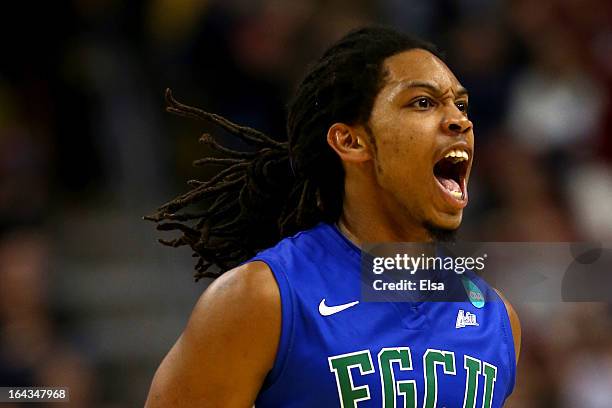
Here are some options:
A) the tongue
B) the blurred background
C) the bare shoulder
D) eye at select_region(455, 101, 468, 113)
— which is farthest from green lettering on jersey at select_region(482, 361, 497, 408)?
the blurred background

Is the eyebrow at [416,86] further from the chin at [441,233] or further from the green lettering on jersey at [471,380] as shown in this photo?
the green lettering on jersey at [471,380]

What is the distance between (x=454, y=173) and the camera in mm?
3287

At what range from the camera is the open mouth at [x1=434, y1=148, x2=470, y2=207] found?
3184 mm

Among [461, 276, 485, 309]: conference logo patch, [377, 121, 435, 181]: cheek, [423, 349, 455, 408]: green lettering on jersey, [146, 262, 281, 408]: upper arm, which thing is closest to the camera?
[146, 262, 281, 408]: upper arm

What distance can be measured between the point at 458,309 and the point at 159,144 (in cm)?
450

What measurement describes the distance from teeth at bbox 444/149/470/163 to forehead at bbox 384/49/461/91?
178 mm

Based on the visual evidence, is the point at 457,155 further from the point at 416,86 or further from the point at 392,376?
the point at 392,376

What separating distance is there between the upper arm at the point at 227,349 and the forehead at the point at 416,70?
0.68m

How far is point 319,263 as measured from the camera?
3172mm

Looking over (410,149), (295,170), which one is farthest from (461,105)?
(295,170)

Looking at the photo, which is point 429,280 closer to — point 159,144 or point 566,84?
point 566,84

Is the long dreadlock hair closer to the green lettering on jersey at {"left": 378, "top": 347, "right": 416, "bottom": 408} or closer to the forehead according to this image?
the forehead

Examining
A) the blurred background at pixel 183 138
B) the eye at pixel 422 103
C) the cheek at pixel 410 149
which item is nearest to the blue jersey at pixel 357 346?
the cheek at pixel 410 149

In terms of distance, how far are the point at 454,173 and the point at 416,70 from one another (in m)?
0.31
